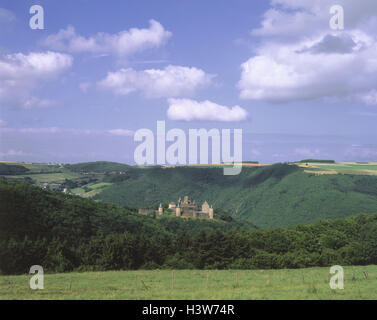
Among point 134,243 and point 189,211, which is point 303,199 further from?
point 134,243

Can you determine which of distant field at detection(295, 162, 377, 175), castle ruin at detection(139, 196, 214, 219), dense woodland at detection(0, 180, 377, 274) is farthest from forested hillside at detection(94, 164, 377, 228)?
dense woodland at detection(0, 180, 377, 274)

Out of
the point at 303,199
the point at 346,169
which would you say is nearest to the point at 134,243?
the point at 303,199

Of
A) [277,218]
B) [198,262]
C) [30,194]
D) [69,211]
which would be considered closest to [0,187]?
[30,194]

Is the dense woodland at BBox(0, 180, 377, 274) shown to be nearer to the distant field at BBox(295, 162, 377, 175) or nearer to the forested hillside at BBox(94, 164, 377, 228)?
the forested hillside at BBox(94, 164, 377, 228)

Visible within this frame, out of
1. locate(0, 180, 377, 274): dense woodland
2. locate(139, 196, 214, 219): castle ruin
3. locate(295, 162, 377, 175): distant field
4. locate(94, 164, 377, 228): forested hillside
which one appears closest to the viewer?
locate(0, 180, 377, 274): dense woodland

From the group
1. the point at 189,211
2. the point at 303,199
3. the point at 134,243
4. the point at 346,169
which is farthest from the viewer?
the point at 346,169

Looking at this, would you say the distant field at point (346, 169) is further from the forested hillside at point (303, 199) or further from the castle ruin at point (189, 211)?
the castle ruin at point (189, 211)

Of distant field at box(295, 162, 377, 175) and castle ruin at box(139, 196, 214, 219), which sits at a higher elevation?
distant field at box(295, 162, 377, 175)
